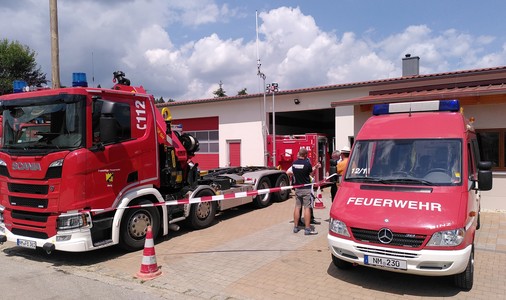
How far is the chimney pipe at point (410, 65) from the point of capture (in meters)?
16.1

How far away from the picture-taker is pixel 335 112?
1564 cm

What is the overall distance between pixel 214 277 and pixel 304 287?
134cm

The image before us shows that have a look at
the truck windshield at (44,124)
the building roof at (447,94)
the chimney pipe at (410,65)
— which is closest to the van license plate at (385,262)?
the truck windshield at (44,124)

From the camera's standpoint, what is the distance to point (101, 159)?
6.46 meters

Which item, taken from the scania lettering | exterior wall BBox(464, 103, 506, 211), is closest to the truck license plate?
the scania lettering

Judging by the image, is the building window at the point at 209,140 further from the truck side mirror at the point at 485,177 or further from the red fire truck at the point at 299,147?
the truck side mirror at the point at 485,177

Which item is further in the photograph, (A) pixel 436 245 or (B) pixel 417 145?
(B) pixel 417 145

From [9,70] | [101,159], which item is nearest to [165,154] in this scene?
[101,159]

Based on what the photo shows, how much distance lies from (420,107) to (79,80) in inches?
224

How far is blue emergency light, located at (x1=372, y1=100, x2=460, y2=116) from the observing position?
6184 mm

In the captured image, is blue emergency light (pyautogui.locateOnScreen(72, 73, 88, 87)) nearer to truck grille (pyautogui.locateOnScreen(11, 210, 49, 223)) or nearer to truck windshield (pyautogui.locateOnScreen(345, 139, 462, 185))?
truck grille (pyautogui.locateOnScreen(11, 210, 49, 223))

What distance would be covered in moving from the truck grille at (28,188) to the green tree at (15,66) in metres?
24.7

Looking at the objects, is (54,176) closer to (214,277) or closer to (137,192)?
(137,192)

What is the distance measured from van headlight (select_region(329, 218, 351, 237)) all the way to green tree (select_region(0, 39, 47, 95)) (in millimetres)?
28475
